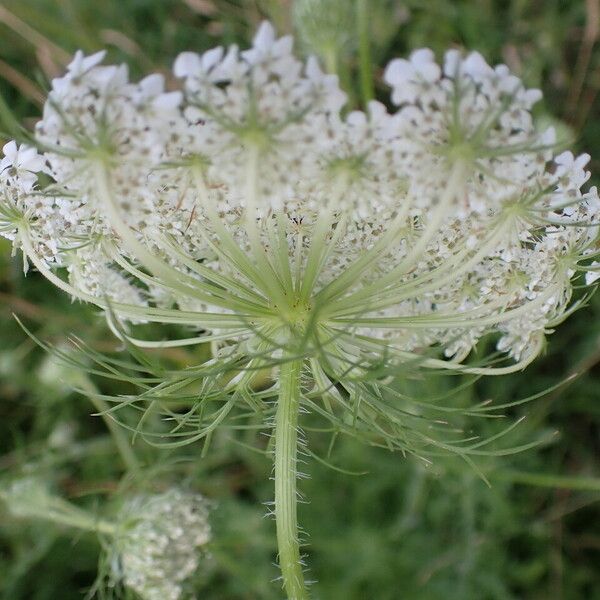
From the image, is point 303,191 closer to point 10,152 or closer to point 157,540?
point 10,152

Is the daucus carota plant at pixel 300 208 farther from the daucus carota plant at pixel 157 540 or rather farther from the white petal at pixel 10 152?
the daucus carota plant at pixel 157 540

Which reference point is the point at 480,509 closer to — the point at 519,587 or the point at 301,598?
the point at 519,587

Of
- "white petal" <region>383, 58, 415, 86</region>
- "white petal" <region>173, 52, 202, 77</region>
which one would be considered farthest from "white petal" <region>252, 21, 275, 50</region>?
"white petal" <region>383, 58, 415, 86</region>

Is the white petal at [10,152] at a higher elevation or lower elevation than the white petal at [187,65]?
higher

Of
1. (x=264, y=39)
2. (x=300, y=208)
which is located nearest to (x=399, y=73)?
(x=264, y=39)

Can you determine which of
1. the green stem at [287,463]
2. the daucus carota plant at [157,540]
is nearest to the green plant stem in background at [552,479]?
the daucus carota plant at [157,540]

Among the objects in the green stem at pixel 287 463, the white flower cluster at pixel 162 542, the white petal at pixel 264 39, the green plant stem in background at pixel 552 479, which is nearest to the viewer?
the white petal at pixel 264 39

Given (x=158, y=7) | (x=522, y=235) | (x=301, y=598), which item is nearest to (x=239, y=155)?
(x=522, y=235)

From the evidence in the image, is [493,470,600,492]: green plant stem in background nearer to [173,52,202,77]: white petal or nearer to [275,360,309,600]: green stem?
[275,360,309,600]: green stem
